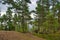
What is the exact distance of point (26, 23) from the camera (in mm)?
50188

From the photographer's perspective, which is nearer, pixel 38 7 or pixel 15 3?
pixel 15 3

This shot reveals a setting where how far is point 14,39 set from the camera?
874 inches

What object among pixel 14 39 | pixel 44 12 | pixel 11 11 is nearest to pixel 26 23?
pixel 11 11

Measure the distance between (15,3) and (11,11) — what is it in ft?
9.66

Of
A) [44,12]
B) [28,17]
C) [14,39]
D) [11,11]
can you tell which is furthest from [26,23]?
[14,39]

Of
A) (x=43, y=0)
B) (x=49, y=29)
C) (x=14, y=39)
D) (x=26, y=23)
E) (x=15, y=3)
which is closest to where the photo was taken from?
(x=14, y=39)

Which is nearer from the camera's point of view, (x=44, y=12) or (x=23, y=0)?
(x=23, y=0)

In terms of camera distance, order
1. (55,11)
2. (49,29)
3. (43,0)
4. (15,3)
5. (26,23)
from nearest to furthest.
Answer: (15,3) → (26,23) → (49,29) → (43,0) → (55,11)

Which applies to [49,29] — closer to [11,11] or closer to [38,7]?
[38,7]

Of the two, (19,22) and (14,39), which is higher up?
(19,22)

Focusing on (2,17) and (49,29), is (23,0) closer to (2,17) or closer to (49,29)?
(2,17)

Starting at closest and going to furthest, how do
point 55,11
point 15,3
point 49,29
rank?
point 15,3 < point 49,29 < point 55,11

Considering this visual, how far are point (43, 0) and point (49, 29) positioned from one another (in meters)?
9.48

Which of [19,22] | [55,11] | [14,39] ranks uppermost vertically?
[55,11]
